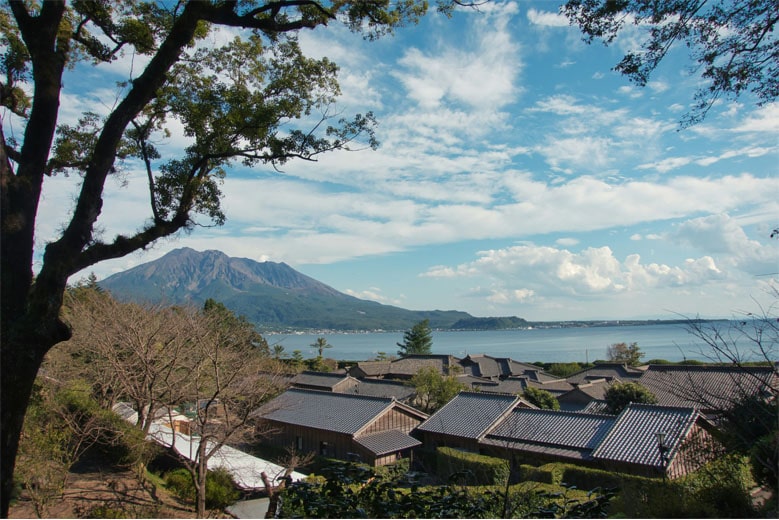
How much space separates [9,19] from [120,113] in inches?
114

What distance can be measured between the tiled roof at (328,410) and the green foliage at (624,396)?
10.4 meters

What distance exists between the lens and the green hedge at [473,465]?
13.1 metres

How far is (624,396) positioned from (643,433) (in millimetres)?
7902

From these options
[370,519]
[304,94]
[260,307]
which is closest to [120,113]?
[304,94]

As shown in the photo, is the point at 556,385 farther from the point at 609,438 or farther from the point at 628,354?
the point at 609,438

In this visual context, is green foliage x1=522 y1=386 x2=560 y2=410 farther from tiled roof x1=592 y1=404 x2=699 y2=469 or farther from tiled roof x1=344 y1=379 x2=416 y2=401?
tiled roof x1=592 y1=404 x2=699 y2=469

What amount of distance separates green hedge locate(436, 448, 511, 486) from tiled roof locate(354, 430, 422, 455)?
1398mm

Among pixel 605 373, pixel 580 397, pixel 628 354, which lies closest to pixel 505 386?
pixel 580 397

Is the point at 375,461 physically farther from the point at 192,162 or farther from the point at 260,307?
the point at 260,307

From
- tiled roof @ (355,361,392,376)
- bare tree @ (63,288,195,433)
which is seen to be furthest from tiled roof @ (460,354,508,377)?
bare tree @ (63,288,195,433)

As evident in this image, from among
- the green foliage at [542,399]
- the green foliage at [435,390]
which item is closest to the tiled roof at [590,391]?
the green foliage at [542,399]

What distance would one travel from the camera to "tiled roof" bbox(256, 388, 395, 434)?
18594 millimetres

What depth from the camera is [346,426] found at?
18312 mm

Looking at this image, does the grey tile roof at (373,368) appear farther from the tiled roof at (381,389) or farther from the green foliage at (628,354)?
the green foliage at (628,354)
